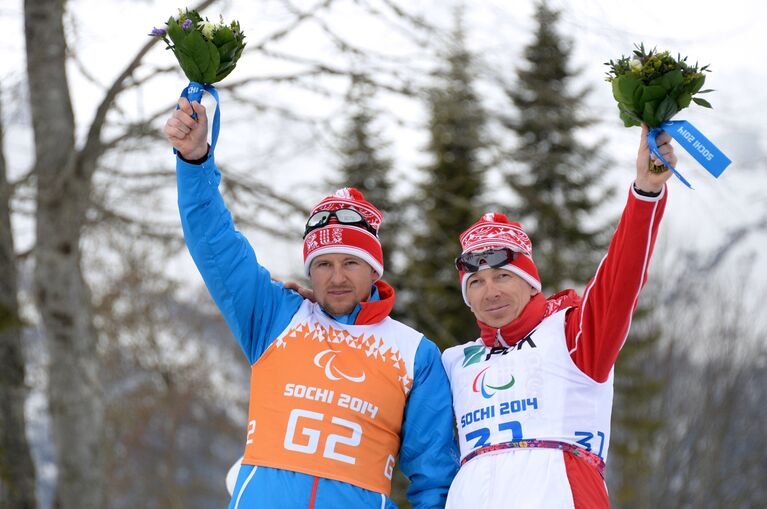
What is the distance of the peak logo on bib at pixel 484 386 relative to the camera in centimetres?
320

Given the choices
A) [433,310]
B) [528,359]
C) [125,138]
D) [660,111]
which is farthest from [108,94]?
[433,310]

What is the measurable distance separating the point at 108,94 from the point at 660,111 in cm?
461

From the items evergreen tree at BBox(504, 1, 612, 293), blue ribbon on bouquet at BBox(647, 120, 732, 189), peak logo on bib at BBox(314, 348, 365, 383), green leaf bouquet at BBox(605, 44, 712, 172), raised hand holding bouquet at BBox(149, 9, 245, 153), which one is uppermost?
evergreen tree at BBox(504, 1, 612, 293)

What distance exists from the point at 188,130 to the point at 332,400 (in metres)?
1.15

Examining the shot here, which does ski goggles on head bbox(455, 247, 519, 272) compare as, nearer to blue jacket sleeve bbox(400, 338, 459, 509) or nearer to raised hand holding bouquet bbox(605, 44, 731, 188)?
blue jacket sleeve bbox(400, 338, 459, 509)

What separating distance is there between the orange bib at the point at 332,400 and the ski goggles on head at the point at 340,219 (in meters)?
0.40

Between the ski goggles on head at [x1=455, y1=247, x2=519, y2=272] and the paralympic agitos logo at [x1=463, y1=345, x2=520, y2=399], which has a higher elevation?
the ski goggles on head at [x1=455, y1=247, x2=519, y2=272]

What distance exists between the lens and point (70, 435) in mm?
6543

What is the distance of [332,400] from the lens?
3240 millimetres

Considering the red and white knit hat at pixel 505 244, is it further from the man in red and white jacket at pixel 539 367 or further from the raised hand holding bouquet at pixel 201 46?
the raised hand holding bouquet at pixel 201 46

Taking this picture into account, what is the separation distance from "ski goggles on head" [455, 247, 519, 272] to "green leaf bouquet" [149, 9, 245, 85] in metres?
1.22

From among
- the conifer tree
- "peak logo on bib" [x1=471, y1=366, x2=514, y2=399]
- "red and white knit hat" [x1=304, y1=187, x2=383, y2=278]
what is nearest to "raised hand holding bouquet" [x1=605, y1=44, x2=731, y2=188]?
"peak logo on bib" [x1=471, y1=366, x2=514, y2=399]

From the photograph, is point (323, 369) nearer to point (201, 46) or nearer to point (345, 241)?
point (345, 241)

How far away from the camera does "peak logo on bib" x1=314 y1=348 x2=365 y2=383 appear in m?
3.29
